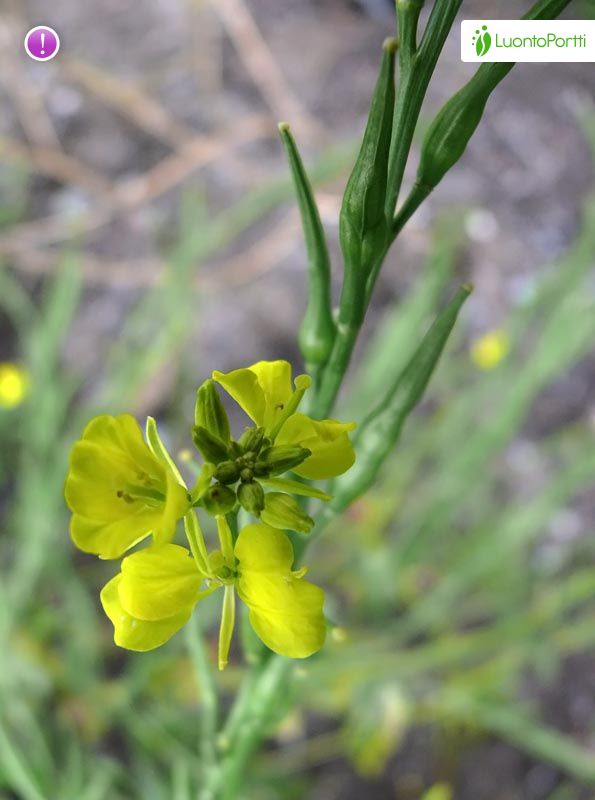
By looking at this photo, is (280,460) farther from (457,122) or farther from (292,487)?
(457,122)

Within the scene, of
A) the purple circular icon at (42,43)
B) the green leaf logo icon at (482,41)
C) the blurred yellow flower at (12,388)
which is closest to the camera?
the green leaf logo icon at (482,41)

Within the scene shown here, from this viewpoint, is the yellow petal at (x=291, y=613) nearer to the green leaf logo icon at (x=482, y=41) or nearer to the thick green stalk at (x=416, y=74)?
the thick green stalk at (x=416, y=74)

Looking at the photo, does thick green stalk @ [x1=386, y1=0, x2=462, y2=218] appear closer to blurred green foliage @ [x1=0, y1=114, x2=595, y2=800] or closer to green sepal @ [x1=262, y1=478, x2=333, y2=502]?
green sepal @ [x1=262, y1=478, x2=333, y2=502]

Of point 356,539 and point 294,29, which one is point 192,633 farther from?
point 294,29

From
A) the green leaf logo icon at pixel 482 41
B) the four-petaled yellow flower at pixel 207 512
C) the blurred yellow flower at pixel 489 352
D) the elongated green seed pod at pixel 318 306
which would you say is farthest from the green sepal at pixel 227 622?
the blurred yellow flower at pixel 489 352

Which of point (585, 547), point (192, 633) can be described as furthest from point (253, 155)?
point (192, 633)

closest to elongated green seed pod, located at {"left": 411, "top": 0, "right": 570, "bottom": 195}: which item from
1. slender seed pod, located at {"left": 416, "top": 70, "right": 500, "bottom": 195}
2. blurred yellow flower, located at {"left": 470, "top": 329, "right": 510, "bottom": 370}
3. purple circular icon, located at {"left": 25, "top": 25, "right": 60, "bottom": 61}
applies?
slender seed pod, located at {"left": 416, "top": 70, "right": 500, "bottom": 195}

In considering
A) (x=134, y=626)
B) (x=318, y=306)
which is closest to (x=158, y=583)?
(x=134, y=626)
